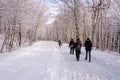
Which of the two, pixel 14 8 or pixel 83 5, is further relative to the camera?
pixel 83 5

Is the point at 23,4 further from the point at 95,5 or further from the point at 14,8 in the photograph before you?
the point at 95,5

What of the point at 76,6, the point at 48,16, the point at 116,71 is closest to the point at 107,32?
the point at 48,16

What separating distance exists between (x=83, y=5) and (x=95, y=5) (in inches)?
106

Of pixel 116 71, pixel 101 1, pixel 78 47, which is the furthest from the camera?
pixel 101 1

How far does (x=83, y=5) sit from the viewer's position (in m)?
33.4

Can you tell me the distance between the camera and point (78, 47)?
64.9 feet

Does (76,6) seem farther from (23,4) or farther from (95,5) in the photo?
(23,4)

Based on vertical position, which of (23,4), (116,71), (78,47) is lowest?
(116,71)

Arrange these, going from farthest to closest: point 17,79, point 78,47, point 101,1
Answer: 1. point 101,1
2. point 78,47
3. point 17,79

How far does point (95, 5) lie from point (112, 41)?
1516 inches

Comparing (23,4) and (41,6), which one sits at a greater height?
(41,6)

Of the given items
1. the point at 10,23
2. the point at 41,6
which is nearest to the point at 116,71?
the point at 10,23

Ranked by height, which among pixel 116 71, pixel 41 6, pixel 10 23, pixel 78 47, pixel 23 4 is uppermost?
pixel 41 6

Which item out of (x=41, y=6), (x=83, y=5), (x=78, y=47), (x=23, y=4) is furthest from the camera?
(x=41, y=6)
